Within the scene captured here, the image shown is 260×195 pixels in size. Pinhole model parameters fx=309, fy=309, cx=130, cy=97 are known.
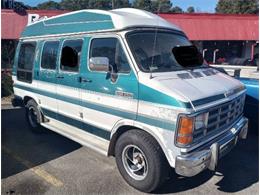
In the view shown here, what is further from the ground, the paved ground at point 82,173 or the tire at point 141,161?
the tire at point 141,161

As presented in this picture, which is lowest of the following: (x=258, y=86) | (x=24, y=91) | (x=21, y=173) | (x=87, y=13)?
(x=21, y=173)

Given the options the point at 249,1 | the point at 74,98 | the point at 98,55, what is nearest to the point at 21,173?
the point at 74,98

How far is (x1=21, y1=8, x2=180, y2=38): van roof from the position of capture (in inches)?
183

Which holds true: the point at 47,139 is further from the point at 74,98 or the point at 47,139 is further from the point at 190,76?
Answer: the point at 190,76

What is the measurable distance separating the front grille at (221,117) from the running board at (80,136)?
1568mm

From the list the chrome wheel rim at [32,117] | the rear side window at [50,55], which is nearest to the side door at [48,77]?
the rear side window at [50,55]

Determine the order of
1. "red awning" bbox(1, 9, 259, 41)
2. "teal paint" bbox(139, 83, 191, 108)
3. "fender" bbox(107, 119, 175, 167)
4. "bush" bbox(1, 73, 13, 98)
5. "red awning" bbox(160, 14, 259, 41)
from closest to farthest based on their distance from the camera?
"teal paint" bbox(139, 83, 191, 108) → "fender" bbox(107, 119, 175, 167) → "bush" bbox(1, 73, 13, 98) → "red awning" bbox(1, 9, 259, 41) → "red awning" bbox(160, 14, 259, 41)

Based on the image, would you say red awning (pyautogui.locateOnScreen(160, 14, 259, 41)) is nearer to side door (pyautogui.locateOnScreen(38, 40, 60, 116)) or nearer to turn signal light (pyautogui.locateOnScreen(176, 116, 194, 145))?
side door (pyautogui.locateOnScreen(38, 40, 60, 116))

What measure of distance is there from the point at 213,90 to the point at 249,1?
170ft

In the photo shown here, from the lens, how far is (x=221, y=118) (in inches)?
171

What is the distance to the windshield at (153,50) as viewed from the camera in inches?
173

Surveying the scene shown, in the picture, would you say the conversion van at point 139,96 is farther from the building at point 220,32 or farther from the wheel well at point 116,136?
Answer: the building at point 220,32

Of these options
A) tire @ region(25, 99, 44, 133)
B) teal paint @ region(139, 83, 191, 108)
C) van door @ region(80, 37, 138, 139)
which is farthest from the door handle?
tire @ region(25, 99, 44, 133)

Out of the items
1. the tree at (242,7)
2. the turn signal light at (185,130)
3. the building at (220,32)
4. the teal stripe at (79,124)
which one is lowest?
the teal stripe at (79,124)
